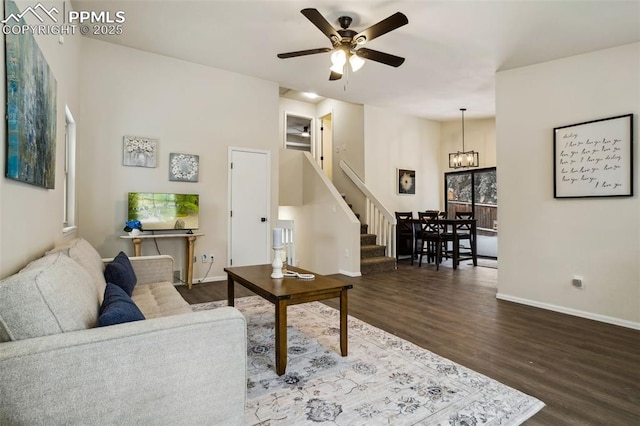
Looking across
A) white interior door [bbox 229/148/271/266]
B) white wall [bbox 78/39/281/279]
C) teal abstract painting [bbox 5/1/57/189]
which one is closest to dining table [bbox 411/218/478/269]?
white interior door [bbox 229/148/271/266]

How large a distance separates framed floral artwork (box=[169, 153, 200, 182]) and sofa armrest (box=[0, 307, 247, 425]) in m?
3.66

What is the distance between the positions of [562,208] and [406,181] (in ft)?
12.5

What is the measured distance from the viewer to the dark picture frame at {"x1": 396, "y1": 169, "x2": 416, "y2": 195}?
727 centimetres

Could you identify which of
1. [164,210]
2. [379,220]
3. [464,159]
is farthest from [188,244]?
[464,159]

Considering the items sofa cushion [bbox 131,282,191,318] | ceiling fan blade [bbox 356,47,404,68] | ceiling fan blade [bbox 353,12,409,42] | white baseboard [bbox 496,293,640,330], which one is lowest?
white baseboard [bbox 496,293,640,330]

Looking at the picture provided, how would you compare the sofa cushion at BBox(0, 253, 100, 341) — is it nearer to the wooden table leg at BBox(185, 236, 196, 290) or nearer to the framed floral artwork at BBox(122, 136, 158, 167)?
the wooden table leg at BBox(185, 236, 196, 290)

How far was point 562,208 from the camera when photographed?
12.3 ft

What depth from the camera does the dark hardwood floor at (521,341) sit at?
1897 mm

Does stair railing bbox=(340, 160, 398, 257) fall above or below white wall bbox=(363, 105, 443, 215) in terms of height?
below

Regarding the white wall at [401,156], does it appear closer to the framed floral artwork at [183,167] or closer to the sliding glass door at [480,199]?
the sliding glass door at [480,199]

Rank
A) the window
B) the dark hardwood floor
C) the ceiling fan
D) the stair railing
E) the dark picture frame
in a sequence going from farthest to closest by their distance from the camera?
the dark picture frame
the stair railing
the window
the ceiling fan
the dark hardwood floor

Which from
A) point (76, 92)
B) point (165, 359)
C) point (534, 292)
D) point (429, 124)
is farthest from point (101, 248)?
point (429, 124)

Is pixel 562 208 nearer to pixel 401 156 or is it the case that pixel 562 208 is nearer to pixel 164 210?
pixel 401 156

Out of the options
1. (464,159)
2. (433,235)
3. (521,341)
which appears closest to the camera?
(521,341)
